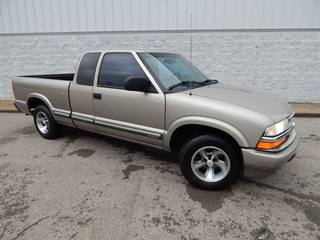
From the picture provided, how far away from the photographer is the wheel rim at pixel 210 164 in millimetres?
2818

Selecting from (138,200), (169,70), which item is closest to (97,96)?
(169,70)

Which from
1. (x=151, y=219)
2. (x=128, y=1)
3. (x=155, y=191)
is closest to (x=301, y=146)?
(x=155, y=191)

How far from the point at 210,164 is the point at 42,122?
3.89 metres

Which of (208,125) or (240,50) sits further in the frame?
(240,50)

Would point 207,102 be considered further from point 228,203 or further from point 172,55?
point 172,55

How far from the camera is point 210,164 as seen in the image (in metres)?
2.86

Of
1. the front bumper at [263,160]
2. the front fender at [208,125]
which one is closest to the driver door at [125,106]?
the front fender at [208,125]

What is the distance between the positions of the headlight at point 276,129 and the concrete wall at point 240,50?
18.1 ft

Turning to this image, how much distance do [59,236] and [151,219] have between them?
92cm

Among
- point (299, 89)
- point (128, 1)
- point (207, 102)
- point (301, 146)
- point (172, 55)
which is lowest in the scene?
point (301, 146)

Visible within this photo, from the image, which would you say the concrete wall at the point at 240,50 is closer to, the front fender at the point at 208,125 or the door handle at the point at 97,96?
the door handle at the point at 97,96

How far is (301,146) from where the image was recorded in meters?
4.44

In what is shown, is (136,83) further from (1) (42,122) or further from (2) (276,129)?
(1) (42,122)

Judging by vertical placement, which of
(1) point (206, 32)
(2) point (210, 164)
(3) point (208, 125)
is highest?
(1) point (206, 32)
